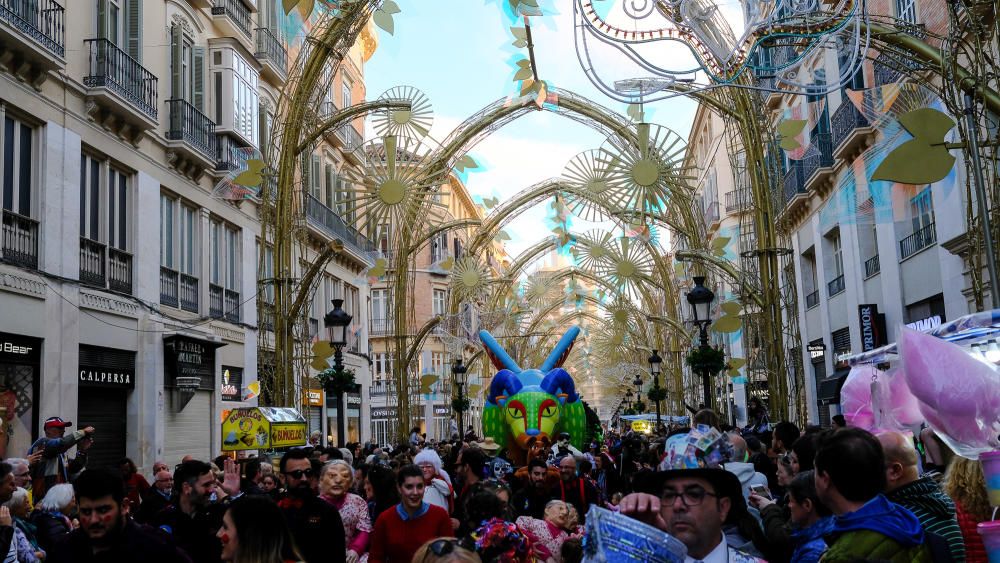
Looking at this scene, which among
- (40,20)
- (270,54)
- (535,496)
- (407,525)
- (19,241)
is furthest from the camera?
(270,54)

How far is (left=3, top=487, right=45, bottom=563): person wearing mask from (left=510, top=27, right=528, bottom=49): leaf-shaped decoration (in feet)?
50.3

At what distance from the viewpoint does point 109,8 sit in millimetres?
20094

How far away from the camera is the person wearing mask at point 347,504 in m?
7.86

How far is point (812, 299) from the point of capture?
Answer: 3384cm

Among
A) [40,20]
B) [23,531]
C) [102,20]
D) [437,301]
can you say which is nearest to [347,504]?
[23,531]

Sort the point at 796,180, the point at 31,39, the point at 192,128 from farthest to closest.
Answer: the point at 796,180, the point at 192,128, the point at 31,39

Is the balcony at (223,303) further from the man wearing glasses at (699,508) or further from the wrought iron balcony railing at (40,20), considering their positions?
the man wearing glasses at (699,508)

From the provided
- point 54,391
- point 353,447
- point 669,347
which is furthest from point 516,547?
point 669,347

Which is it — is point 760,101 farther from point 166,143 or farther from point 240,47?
point 240,47

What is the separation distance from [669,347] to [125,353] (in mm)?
26275

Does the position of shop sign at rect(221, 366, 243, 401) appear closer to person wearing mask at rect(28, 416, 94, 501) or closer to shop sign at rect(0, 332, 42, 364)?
shop sign at rect(0, 332, 42, 364)

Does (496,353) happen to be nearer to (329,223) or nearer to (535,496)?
(329,223)

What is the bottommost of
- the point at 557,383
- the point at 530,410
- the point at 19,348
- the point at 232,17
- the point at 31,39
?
the point at 530,410

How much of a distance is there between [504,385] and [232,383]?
7.39m
